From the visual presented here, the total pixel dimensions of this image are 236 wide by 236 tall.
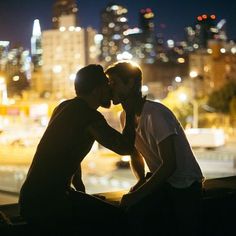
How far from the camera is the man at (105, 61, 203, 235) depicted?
9.62ft

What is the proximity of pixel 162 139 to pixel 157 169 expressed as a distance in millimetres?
204

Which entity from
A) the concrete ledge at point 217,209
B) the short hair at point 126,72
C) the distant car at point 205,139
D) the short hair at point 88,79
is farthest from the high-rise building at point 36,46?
the short hair at point 88,79

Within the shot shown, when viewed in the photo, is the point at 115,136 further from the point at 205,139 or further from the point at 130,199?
the point at 205,139

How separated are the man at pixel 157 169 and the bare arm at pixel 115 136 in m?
0.10

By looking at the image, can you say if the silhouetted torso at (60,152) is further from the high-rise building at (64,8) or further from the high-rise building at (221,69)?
the high-rise building at (64,8)

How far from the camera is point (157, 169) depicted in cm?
299

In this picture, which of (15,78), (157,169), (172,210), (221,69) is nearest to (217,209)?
(172,210)

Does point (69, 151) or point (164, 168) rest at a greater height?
A: point (69, 151)

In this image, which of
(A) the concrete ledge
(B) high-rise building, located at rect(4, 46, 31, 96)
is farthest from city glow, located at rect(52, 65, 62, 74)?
(A) the concrete ledge

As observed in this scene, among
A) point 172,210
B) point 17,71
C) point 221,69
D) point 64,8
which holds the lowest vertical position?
point 172,210

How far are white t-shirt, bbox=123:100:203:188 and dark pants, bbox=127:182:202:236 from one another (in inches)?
2.2

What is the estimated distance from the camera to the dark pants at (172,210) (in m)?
3.05

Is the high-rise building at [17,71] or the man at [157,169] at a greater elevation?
the high-rise building at [17,71]

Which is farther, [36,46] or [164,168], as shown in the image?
[36,46]
